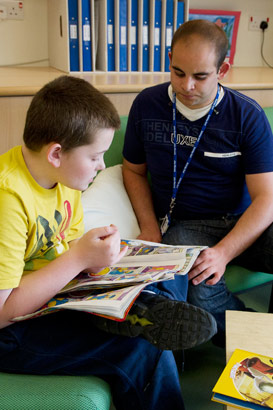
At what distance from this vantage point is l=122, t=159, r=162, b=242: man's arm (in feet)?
5.89

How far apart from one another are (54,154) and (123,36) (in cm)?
147

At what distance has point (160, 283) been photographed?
49.4 inches

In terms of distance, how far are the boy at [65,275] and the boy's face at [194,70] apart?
0.53 m

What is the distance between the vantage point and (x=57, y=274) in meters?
1.11

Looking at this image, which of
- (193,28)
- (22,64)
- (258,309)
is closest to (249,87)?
(193,28)

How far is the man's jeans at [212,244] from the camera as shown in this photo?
162cm

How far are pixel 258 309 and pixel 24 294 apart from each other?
1.32 m

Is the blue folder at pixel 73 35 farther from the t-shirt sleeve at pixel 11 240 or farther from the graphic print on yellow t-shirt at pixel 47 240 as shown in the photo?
the t-shirt sleeve at pixel 11 240

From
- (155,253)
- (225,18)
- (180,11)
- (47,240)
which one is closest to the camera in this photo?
(47,240)

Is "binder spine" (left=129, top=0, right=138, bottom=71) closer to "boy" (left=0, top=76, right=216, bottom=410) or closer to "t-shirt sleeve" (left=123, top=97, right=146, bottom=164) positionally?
"t-shirt sleeve" (left=123, top=97, right=146, bottom=164)

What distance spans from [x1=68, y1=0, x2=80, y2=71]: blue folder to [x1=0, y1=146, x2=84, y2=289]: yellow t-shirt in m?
1.18

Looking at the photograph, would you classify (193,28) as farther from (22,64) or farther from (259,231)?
(22,64)

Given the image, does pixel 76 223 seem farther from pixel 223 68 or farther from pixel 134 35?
pixel 134 35

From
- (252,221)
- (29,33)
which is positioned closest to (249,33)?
(29,33)
